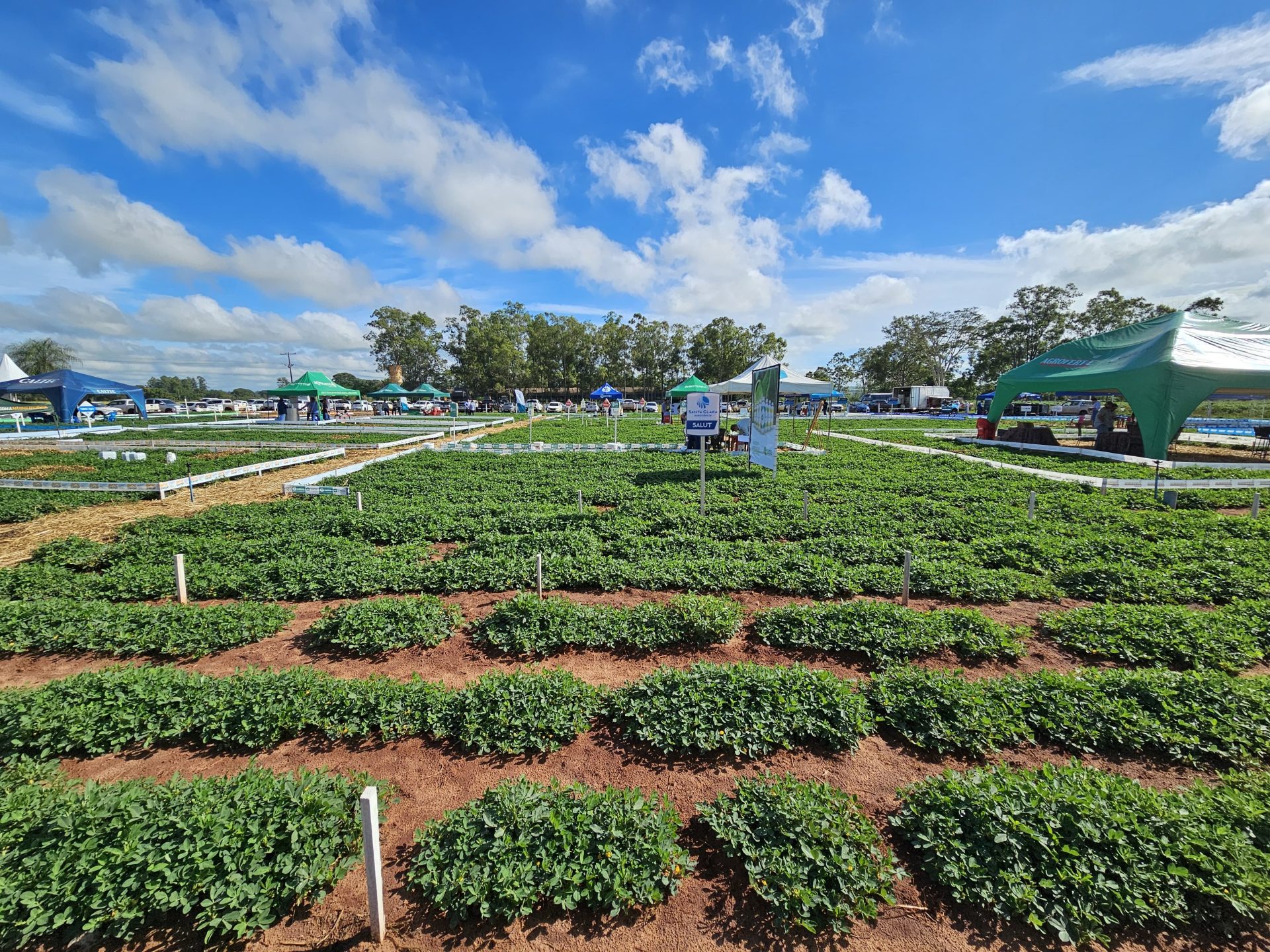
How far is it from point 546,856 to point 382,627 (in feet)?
13.6

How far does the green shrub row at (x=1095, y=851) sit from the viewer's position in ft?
9.51

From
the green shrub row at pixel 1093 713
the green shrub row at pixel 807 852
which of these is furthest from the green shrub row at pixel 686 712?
the green shrub row at pixel 807 852

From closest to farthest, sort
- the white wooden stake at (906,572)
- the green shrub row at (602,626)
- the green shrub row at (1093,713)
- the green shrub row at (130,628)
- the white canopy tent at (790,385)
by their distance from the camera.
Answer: the green shrub row at (1093,713) < the green shrub row at (130,628) < the green shrub row at (602,626) < the white wooden stake at (906,572) < the white canopy tent at (790,385)

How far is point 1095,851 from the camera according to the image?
3.10m

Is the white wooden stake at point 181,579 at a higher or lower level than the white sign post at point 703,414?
lower

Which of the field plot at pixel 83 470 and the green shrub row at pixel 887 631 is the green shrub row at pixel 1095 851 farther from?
the field plot at pixel 83 470

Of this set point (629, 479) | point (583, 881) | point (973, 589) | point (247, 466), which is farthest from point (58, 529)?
point (973, 589)

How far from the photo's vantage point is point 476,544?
9594 mm

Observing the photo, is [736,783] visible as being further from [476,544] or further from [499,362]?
[499,362]

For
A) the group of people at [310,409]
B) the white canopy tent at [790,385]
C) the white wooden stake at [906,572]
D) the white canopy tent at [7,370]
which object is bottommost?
the white wooden stake at [906,572]

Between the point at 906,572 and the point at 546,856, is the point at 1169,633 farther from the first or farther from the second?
the point at 546,856

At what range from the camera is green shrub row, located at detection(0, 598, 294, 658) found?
605cm

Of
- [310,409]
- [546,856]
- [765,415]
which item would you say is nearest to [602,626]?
[546,856]

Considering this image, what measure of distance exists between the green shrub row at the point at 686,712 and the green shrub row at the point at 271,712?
0.04 feet
